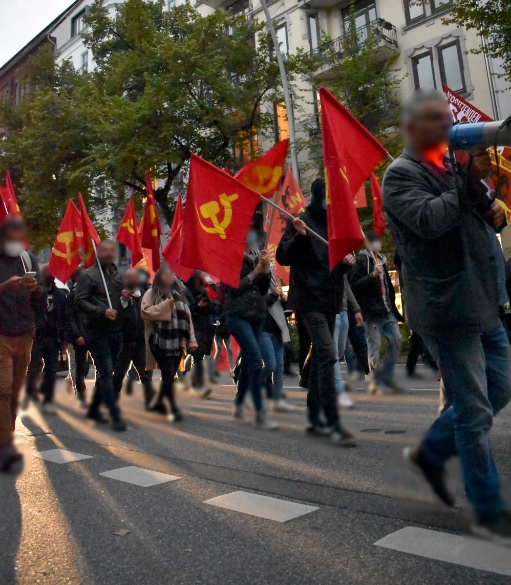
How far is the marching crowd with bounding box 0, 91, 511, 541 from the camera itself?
1953 mm

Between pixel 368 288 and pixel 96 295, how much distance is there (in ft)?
10.5

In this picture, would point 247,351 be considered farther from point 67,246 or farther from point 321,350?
point 67,246

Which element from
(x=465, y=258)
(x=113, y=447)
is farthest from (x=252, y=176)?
(x=465, y=258)

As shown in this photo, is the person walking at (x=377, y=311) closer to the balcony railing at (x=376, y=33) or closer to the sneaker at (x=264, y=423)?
the sneaker at (x=264, y=423)

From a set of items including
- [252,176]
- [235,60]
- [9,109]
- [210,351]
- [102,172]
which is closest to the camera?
[252,176]

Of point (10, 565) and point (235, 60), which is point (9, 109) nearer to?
point (10, 565)

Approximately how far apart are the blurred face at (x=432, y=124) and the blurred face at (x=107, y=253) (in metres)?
3.20

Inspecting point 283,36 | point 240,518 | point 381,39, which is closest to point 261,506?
point 240,518

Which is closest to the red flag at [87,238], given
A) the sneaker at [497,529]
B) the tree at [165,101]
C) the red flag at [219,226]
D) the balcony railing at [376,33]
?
the red flag at [219,226]

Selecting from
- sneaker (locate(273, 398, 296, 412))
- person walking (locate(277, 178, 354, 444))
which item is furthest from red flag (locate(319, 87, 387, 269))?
sneaker (locate(273, 398, 296, 412))

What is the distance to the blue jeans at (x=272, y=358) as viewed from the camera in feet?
17.4

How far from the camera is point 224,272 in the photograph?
3670 millimetres

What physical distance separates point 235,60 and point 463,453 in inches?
783

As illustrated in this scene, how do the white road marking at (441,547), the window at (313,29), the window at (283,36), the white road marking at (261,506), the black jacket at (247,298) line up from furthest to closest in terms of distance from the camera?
1. the window at (283,36)
2. the window at (313,29)
3. the black jacket at (247,298)
4. the white road marking at (261,506)
5. the white road marking at (441,547)
